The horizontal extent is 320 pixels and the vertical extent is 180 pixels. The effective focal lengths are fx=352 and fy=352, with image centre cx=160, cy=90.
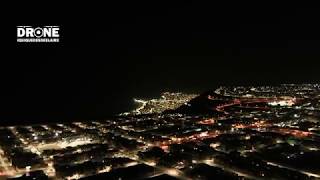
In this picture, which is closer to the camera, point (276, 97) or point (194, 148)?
point (194, 148)

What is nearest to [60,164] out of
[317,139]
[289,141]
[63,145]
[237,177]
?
[63,145]

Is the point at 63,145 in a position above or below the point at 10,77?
below

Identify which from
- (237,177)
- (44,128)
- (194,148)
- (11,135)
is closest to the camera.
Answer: (237,177)

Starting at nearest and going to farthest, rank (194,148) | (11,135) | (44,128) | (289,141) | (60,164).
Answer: (60,164) → (194,148) → (289,141) → (11,135) → (44,128)

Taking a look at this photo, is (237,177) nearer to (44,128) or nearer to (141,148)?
(141,148)

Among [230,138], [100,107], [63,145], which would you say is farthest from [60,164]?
[100,107]

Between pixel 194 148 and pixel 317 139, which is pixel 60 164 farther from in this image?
pixel 317 139
